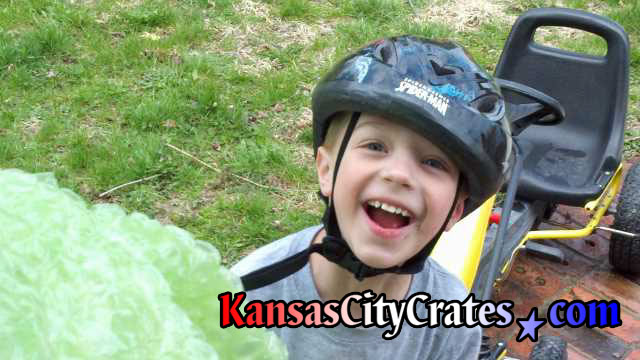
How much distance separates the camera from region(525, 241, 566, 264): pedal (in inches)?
140

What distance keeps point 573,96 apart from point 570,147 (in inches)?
10.0

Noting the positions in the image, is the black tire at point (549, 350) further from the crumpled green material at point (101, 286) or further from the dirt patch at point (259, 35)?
the dirt patch at point (259, 35)

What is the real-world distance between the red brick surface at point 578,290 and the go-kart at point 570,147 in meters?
0.09

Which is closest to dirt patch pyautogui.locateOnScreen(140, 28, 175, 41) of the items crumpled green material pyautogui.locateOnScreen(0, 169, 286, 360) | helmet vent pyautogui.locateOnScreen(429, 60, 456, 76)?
helmet vent pyautogui.locateOnScreen(429, 60, 456, 76)

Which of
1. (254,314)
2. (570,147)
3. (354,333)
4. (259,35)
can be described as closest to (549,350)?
(570,147)

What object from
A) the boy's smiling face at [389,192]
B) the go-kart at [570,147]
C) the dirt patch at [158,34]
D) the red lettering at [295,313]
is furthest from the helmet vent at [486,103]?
the dirt patch at [158,34]

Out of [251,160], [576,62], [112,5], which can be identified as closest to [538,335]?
[576,62]

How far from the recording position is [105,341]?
639 mm

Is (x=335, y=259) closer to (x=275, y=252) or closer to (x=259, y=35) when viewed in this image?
(x=275, y=252)

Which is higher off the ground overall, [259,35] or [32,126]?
[259,35]

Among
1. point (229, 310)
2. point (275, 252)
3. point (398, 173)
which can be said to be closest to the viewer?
point (229, 310)

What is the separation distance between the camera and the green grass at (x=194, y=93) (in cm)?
354

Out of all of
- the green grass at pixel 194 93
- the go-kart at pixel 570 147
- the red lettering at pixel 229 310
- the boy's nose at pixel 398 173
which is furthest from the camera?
the green grass at pixel 194 93

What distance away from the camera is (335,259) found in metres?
1.63
